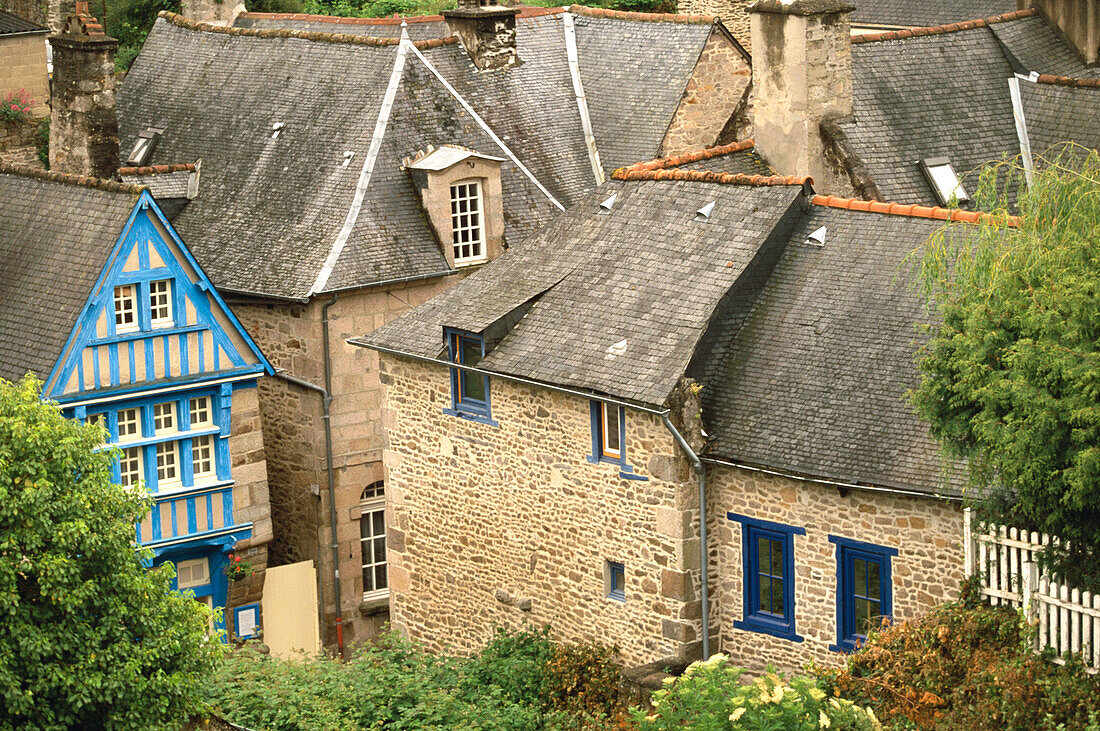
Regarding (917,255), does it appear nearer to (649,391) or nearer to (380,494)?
(649,391)

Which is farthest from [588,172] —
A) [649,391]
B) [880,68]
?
[649,391]

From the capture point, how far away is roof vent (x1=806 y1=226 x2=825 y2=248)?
20875mm

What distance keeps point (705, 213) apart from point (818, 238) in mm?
1513

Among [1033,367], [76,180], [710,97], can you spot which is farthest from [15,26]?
[1033,367]

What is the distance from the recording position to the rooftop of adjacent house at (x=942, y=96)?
26.2 m

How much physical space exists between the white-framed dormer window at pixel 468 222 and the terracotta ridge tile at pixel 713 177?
5.37m

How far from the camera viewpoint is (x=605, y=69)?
3198 cm

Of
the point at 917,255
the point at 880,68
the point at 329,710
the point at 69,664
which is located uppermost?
the point at 880,68

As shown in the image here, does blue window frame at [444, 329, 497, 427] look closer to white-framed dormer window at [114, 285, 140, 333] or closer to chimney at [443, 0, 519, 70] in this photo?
white-framed dormer window at [114, 285, 140, 333]

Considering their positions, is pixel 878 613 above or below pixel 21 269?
below

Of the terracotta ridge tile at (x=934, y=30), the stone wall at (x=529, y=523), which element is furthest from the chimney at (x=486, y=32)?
the stone wall at (x=529, y=523)

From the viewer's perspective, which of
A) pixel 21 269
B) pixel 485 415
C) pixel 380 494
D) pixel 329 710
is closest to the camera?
pixel 329 710

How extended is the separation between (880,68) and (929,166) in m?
1.93

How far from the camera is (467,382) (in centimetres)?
2258
